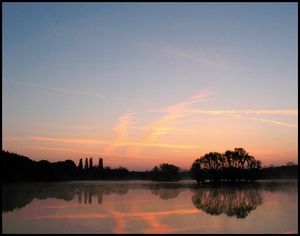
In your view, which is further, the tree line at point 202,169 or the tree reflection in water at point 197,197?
the tree line at point 202,169

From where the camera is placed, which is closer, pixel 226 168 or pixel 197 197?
pixel 197 197

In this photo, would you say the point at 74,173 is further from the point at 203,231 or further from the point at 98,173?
the point at 203,231

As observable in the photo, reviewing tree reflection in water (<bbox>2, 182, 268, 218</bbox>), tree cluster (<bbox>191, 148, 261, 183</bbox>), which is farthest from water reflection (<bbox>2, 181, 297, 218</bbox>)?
tree cluster (<bbox>191, 148, 261, 183</bbox>)

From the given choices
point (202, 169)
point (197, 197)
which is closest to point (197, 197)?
point (197, 197)

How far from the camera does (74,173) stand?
136 meters

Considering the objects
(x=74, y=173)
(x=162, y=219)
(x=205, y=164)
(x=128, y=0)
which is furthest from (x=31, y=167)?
(x=128, y=0)

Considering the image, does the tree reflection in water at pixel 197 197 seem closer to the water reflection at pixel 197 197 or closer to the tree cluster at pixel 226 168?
the water reflection at pixel 197 197

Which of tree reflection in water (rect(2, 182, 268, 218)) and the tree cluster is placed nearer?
tree reflection in water (rect(2, 182, 268, 218))

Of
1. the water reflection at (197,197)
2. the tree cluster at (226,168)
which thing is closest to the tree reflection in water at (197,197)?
the water reflection at (197,197)

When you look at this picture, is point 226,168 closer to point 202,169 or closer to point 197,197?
point 202,169

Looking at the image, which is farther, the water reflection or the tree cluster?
the tree cluster

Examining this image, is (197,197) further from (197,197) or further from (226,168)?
(226,168)

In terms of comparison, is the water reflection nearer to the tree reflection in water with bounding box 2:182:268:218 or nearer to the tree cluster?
the tree reflection in water with bounding box 2:182:268:218

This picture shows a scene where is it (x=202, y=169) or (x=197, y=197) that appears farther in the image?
(x=202, y=169)
